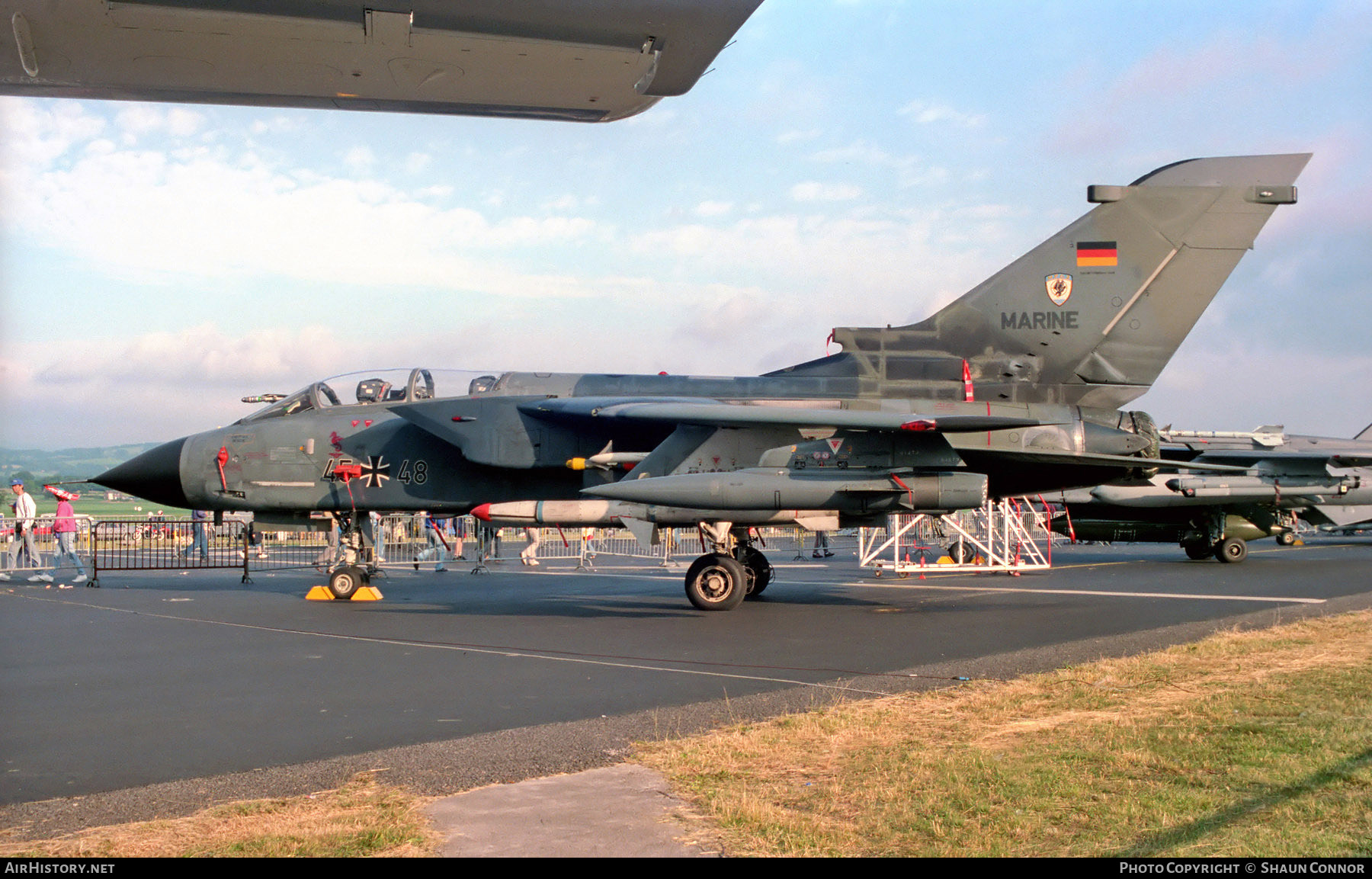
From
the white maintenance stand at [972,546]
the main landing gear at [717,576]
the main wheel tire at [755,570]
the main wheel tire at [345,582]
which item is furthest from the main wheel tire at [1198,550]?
the main wheel tire at [345,582]

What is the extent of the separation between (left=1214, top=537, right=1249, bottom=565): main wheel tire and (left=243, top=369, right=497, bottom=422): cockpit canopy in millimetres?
16881

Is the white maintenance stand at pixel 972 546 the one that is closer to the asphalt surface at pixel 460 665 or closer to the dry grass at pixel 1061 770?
the asphalt surface at pixel 460 665

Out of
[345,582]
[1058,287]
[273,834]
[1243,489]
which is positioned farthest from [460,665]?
[1243,489]

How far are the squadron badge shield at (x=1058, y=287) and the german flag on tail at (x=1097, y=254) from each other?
0.26 m

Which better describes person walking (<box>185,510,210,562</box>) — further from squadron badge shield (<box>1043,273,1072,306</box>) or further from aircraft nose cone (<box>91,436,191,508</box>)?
squadron badge shield (<box>1043,273,1072,306</box>)

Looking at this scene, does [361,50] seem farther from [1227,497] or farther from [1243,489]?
[1243,489]

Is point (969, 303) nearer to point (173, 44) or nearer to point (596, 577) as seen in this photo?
point (596, 577)

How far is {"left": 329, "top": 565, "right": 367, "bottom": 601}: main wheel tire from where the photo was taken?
14430 millimetres

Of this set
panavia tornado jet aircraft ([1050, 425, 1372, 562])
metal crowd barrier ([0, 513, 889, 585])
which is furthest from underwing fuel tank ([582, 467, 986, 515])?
panavia tornado jet aircraft ([1050, 425, 1372, 562])

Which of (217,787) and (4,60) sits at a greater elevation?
(4,60)

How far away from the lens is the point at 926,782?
4371mm

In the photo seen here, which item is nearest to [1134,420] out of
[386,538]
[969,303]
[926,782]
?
[969,303]

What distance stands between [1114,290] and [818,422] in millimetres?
4604

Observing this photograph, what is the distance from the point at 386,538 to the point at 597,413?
593 inches
